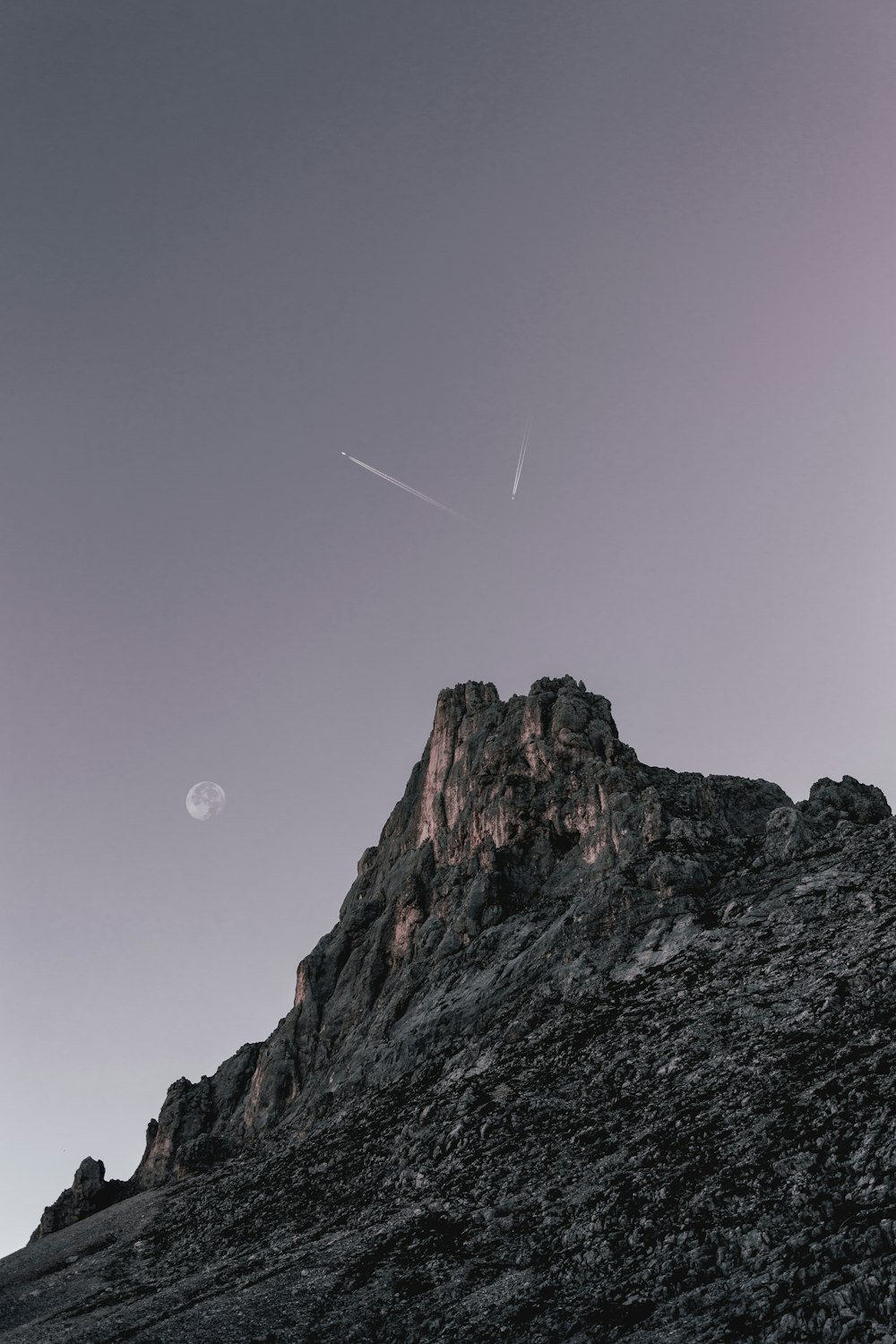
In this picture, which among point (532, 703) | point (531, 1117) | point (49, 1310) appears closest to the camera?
point (531, 1117)

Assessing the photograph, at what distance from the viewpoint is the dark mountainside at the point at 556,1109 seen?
81.9ft

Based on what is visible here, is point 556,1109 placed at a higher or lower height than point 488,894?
lower

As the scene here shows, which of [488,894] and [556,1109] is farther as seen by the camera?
[488,894]

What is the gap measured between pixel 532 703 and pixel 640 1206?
3000 inches

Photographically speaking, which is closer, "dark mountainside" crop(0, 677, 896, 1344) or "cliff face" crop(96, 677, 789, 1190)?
"dark mountainside" crop(0, 677, 896, 1344)

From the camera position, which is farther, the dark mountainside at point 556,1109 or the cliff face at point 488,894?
the cliff face at point 488,894

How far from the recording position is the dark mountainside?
2497 centimetres

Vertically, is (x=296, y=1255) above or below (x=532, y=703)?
below

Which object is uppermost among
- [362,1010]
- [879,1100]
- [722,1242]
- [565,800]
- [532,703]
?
[532,703]

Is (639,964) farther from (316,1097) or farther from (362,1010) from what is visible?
(362,1010)

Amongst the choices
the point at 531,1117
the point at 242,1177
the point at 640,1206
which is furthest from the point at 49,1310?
the point at 640,1206

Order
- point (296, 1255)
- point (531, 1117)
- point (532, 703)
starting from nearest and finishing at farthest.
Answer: point (296, 1255)
point (531, 1117)
point (532, 703)

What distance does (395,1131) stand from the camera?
51750 millimetres

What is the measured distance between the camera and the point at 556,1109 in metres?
42.2
